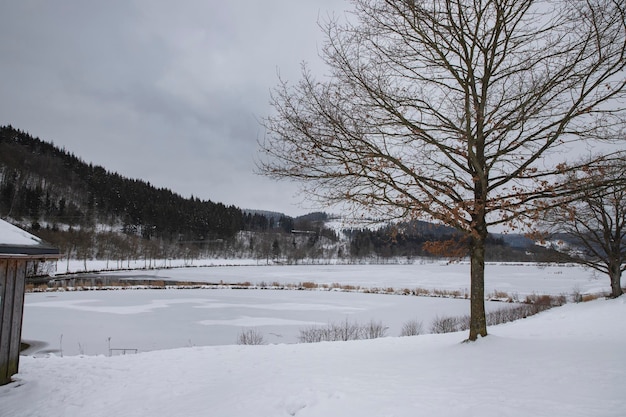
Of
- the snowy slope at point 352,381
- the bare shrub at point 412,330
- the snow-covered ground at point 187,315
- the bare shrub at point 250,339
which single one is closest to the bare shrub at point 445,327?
the bare shrub at point 412,330

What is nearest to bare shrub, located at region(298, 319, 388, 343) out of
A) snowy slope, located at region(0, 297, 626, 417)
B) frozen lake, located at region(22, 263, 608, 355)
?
frozen lake, located at region(22, 263, 608, 355)

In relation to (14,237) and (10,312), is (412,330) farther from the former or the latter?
(14,237)

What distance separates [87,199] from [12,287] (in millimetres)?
117097

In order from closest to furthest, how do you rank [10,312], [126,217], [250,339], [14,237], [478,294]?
[14,237] < [10,312] < [478,294] < [250,339] < [126,217]

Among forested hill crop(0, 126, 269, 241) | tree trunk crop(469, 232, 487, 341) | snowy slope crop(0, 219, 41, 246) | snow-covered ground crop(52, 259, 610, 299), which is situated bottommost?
snow-covered ground crop(52, 259, 610, 299)

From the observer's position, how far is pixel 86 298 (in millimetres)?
28484

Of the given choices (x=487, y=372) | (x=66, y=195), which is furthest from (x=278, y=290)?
(x=66, y=195)

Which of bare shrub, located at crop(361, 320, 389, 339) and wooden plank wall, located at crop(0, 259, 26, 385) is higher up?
wooden plank wall, located at crop(0, 259, 26, 385)

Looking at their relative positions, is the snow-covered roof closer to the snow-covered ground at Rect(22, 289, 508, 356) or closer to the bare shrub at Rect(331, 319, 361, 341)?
the snow-covered ground at Rect(22, 289, 508, 356)

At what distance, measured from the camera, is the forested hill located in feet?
287

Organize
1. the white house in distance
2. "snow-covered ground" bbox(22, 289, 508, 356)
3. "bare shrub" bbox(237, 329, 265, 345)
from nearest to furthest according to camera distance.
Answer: the white house in distance
"bare shrub" bbox(237, 329, 265, 345)
"snow-covered ground" bbox(22, 289, 508, 356)

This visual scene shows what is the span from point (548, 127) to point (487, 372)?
14.7 ft

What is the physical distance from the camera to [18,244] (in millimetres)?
6707

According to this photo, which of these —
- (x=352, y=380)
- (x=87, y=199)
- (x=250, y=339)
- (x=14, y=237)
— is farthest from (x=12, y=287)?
(x=87, y=199)
